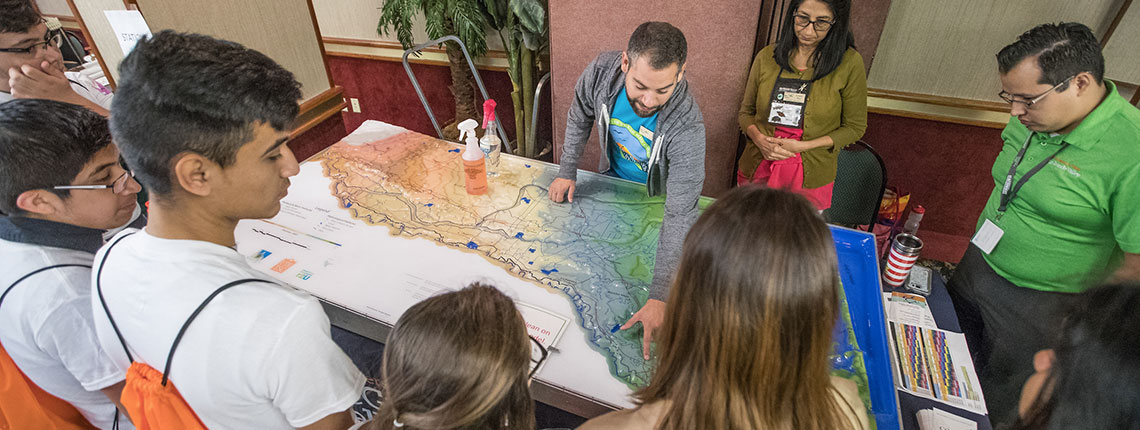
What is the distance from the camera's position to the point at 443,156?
6.89ft

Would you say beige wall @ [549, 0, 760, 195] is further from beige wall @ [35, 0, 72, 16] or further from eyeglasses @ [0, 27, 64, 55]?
beige wall @ [35, 0, 72, 16]

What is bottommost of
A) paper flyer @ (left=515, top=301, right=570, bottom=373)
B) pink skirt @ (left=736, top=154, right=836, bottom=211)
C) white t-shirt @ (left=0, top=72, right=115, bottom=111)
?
pink skirt @ (left=736, top=154, right=836, bottom=211)

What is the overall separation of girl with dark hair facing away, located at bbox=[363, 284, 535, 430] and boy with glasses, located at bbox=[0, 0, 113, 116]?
183 cm

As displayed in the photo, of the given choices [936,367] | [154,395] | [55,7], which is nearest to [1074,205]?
[936,367]

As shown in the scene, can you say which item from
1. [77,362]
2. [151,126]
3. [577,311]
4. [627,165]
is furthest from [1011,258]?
[77,362]

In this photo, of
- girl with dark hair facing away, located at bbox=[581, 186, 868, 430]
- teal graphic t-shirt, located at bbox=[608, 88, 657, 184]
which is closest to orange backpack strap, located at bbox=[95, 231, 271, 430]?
girl with dark hair facing away, located at bbox=[581, 186, 868, 430]

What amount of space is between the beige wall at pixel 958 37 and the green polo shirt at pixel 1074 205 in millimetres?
1021

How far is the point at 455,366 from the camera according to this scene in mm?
804

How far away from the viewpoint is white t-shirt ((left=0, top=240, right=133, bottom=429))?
1.03 m

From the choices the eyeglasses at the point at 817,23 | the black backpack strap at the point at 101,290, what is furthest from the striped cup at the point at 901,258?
the black backpack strap at the point at 101,290

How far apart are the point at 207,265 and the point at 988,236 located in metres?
2.26

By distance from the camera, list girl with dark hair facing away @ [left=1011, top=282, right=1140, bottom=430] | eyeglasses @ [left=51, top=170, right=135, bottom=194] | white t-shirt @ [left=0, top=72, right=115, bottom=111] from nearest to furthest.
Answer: girl with dark hair facing away @ [left=1011, top=282, right=1140, bottom=430] < eyeglasses @ [left=51, top=170, right=135, bottom=194] < white t-shirt @ [left=0, top=72, right=115, bottom=111]

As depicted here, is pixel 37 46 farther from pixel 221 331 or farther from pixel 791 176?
pixel 791 176

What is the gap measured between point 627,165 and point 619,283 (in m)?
0.62
